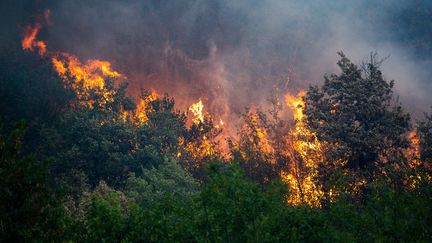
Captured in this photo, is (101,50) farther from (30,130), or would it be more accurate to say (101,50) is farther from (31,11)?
(30,130)

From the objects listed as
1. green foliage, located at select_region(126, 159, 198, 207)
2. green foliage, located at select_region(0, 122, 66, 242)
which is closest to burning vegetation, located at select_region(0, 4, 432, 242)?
green foliage, located at select_region(0, 122, 66, 242)

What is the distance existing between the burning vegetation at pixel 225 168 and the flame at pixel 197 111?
386mm

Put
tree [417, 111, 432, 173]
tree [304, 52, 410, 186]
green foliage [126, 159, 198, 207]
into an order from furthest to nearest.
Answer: green foliage [126, 159, 198, 207] < tree [304, 52, 410, 186] < tree [417, 111, 432, 173]

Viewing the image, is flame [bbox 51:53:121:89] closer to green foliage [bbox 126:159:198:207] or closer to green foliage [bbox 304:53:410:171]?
green foliage [bbox 126:159:198:207]

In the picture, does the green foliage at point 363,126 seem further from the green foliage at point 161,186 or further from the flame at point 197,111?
the flame at point 197,111

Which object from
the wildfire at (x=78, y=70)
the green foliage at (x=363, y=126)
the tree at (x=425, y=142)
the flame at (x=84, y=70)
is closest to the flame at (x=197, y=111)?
the wildfire at (x=78, y=70)

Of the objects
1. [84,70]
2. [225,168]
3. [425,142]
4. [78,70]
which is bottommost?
[225,168]

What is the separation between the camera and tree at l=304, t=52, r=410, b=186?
1500 inches

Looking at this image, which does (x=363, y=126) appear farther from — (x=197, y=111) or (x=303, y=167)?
(x=197, y=111)

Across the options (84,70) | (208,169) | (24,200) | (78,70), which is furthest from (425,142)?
(84,70)

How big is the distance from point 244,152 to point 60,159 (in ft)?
80.3

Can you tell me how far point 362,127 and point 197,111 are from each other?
58.0 metres

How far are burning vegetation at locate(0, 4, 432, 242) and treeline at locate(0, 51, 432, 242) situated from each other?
98 mm

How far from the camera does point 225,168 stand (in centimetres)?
2861
